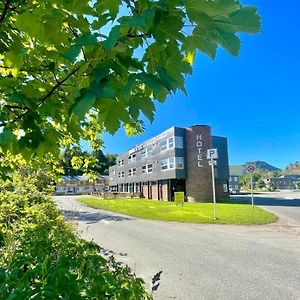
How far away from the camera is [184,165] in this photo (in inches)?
1469

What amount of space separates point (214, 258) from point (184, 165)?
93.4 ft

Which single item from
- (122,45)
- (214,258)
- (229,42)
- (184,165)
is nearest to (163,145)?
(184,165)

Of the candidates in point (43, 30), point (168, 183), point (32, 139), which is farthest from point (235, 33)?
point (168, 183)

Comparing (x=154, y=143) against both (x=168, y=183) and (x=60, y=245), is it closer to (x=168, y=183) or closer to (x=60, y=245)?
(x=168, y=183)

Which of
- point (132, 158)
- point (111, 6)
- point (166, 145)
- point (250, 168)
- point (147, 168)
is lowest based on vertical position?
point (111, 6)

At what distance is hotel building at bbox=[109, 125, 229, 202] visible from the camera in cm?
3669

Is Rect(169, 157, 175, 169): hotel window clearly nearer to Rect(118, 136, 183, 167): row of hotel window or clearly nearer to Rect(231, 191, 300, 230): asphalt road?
Rect(118, 136, 183, 167): row of hotel window

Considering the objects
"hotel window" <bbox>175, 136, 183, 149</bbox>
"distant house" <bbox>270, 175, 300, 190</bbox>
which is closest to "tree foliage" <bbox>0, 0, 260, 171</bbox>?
"hotel window" <bbox>175, 136, 183, 149</bbox>

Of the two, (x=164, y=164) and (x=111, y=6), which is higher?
(x=164, y=164)

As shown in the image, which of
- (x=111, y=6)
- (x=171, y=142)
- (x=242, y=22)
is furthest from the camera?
(x=171, y=142)

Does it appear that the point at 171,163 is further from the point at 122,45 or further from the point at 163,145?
the point at 122,45

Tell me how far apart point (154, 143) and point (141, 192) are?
11.1m

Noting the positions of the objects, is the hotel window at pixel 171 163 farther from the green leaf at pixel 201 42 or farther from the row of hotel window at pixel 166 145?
the green leaf at pixel 201 42

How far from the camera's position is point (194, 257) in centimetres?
918
